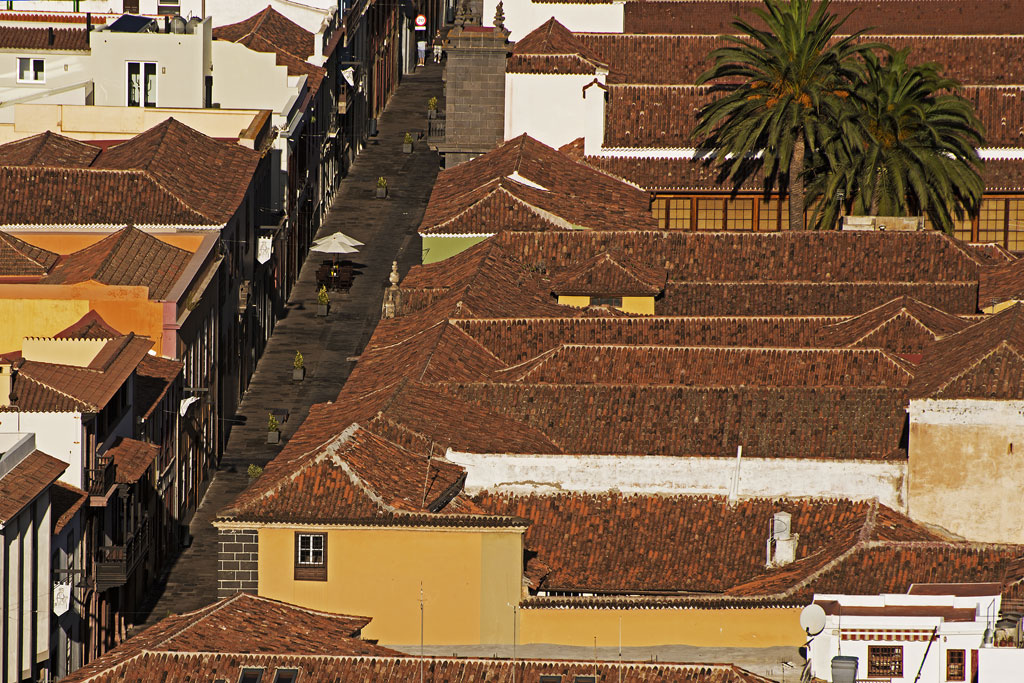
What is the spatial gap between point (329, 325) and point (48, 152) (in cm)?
1299

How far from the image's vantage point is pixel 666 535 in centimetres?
6291

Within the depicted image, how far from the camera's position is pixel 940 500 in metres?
63.0

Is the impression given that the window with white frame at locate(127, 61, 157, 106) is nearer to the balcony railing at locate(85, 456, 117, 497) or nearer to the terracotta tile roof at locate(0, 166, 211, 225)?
the terracotta tile roof at locate(0, 166, 211, 225)

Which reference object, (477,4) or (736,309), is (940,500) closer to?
(736,309)

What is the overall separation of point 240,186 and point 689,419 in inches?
1172

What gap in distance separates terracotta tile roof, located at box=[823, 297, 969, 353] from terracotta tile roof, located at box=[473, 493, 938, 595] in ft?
38.7

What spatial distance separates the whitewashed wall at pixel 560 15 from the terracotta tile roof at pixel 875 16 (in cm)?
144

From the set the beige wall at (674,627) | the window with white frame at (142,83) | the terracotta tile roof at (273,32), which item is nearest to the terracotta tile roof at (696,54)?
the terracotta tile roof at (273,32)

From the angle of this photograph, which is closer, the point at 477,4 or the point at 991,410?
the point at 991,410

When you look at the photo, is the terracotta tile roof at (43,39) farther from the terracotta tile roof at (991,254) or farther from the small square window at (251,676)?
the small square window at (251,676)

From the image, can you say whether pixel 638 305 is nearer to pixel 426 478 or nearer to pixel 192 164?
pixel 192 164

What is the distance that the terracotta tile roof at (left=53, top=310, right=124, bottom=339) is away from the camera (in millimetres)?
73750

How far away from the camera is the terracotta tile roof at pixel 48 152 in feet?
305

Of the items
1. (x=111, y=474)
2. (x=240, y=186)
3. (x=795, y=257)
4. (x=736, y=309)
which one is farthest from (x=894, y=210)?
(x=111, y=474)
